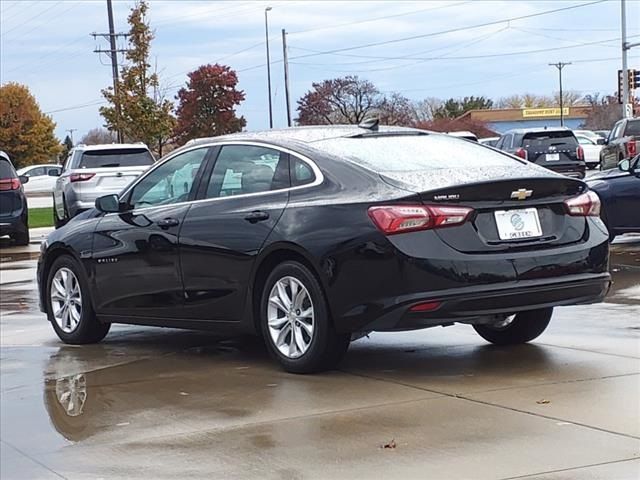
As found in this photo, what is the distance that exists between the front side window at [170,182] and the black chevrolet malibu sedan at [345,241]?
1 cm

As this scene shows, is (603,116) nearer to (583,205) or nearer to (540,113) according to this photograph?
(540,113)

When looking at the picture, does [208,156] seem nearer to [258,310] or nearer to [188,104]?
[258,310]

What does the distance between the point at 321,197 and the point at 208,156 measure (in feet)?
4.53

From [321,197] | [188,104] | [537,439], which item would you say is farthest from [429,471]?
[188,104]

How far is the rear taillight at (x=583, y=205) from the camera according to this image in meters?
6.77

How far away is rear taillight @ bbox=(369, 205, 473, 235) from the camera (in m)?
6.27

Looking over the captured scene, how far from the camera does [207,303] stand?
24.4 feet

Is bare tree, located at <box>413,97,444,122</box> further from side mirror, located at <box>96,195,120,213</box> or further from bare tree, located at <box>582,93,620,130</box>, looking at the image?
side mirror, located at <box>96,195,120,213</box>

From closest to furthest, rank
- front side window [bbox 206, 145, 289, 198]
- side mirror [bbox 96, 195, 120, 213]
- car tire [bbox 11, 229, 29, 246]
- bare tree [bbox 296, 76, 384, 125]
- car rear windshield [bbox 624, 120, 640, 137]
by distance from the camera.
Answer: front side window [bbox 206, 145, 289, 198] < side mirror [bbox 96, 195, 120, 213] < car tire [bbox 11, 229, 29, 246] < car rear windshield [bbox 624, 120, 640, 137] < bare tree [bbox 296, 76, 384, 125]

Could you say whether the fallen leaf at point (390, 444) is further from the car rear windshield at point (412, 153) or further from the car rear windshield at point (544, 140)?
the car rear windshield at point (544, 140)

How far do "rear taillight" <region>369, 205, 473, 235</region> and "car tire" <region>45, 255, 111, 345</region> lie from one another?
3133 mm

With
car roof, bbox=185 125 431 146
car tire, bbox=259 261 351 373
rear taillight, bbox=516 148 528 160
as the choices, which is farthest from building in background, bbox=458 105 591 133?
car tire, bbox=259 261 351 373

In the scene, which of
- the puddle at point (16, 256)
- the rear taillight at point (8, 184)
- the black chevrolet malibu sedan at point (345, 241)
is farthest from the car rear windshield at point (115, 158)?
the black chevrolet malibu sedan at point (345, 241)

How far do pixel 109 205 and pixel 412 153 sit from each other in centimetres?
253
